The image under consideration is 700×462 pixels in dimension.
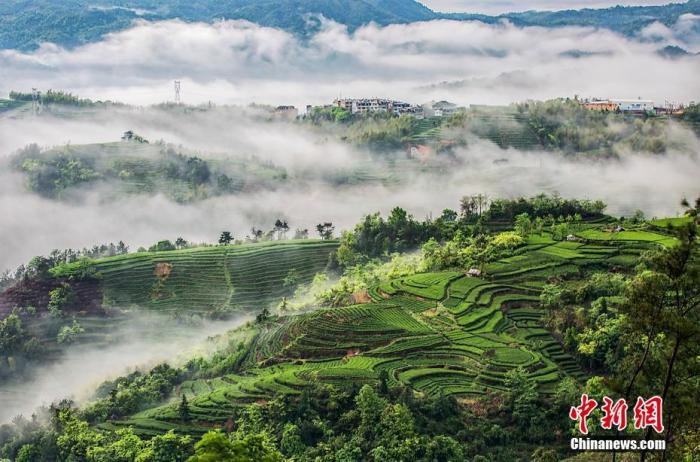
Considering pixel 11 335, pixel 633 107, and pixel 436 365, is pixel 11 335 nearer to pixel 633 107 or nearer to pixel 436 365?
pixel 436 365

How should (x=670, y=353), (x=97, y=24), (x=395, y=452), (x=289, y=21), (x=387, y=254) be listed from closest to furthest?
(x=670, y=353), (x=395, y=452), (x=387, y=254), (x=97, y=24), (x=289, y=21)

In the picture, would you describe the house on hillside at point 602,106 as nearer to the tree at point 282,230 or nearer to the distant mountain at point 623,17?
the tree at point 282,230

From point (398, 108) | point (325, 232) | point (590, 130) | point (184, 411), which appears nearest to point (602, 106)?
point (590, 130)

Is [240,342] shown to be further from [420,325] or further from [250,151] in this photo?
[250,151]

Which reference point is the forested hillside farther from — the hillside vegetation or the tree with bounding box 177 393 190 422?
the hillside vegetation

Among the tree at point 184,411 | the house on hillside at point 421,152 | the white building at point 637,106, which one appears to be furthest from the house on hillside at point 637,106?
the tree at point 184,411

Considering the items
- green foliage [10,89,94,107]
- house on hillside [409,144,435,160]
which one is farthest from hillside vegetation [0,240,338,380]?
green foliage [10,89,94,107]

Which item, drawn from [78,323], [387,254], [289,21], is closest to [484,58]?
[289,21]
